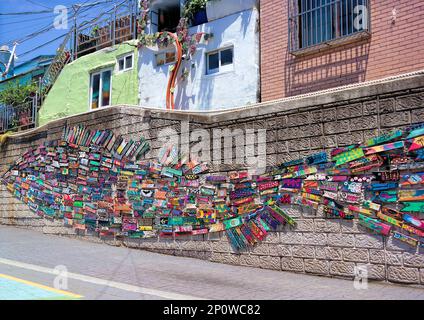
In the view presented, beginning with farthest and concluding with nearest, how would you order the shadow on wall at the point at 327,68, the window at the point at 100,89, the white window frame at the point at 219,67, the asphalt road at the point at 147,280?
the window at the point at 100,89 < the white window frame at the point at 219,67 < the shadow on wall at the point at 327,68 < the asphalt road at the point at 147,280

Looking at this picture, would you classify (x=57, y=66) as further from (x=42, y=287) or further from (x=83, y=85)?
(x=42, y=287)

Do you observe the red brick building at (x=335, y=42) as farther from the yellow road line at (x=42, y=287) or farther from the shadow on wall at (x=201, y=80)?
the yellow road line at (x=42, y=287)

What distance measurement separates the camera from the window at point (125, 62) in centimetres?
1498

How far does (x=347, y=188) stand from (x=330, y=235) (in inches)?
31.6

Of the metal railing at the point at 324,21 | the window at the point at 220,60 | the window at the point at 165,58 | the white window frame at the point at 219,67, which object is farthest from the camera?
the window at the point at 165,58

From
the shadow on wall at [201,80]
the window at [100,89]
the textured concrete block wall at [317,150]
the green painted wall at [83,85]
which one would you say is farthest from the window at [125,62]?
the textured concrete block wall at [317,150]

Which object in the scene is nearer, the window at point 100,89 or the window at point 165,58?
the window at point 165,58

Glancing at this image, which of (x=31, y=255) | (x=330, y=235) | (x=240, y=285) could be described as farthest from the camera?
(x=31, y=255)

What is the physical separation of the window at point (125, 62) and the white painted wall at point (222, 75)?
3.41ft

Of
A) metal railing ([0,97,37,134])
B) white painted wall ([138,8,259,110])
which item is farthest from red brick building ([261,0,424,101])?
metal railing ([0,97,37,134])

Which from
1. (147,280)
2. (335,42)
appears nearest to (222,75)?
(335,42)

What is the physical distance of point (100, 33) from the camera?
1662 cm

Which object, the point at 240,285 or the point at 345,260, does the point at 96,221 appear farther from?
the point at 345,260
